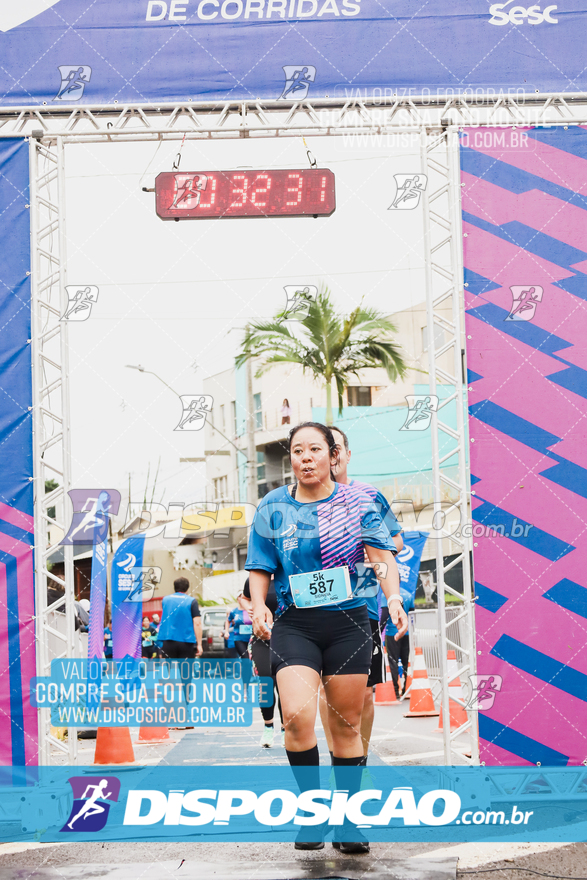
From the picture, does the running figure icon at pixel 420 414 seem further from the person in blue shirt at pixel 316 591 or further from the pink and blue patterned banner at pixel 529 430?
the person in blue shirt at pixel 316 591

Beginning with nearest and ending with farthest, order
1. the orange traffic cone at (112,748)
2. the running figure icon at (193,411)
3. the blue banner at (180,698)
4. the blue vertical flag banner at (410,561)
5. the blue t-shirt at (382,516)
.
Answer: the blue t-shirt at (382,516), the running figure icon at (193,411), the orange traffic cone at (112,748), the blue banner at (180,698), the blue vertical flag banner at (410,561)

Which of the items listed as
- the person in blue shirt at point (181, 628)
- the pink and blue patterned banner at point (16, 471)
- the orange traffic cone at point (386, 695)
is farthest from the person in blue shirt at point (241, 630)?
the pink and blue patterned banner at point (16, 471)

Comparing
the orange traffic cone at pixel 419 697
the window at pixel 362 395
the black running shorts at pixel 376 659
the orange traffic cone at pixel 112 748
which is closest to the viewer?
A: the black running shorts at pixel 376 659

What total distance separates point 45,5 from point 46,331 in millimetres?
2035

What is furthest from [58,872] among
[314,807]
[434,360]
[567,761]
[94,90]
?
[94,90]

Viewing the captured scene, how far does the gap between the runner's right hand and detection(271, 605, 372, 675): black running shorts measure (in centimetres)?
5

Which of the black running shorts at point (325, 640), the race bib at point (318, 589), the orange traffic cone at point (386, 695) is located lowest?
the orange traffic cone at point (386, 695)

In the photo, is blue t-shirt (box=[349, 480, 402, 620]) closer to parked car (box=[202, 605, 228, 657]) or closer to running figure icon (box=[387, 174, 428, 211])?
running figure icon (box=[387, 174, 428, 211])

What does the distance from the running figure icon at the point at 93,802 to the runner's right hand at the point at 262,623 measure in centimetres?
145

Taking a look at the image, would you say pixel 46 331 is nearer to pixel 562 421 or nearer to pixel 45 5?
pixel 45 5

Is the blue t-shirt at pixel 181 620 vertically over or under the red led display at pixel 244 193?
under

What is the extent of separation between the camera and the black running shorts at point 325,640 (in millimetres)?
4039

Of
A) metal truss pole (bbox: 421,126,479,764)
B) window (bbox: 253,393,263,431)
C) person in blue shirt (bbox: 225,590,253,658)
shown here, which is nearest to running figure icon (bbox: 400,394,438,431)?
metal truss pole (bbox: 421,126,479,764)

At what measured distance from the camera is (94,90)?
5.44 meters
